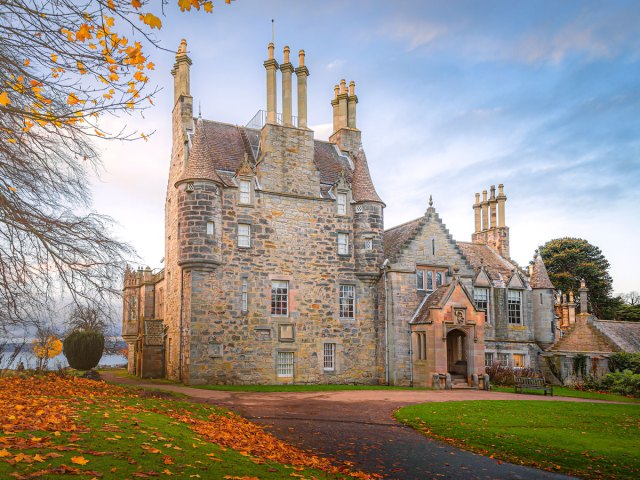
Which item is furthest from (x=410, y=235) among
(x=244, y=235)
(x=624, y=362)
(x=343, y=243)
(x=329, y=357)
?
(x=624, y=362)

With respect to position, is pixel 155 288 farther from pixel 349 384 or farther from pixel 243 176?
pixel 349 384

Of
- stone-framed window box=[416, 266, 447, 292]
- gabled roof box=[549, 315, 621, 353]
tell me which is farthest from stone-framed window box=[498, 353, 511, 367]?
stone-framed window box=[416, 266, 447, 292]

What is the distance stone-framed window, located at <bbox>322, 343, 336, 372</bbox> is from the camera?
32.9 metres

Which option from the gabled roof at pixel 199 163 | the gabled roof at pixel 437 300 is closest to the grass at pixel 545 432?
the gabled roof at pixel 437 300

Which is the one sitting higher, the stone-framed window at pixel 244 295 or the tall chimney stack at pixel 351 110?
the tall chimney stack at pixel 351 110

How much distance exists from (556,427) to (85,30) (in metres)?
16.3

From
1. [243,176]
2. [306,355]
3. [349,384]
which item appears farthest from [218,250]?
[349,384]

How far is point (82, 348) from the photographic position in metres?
31.8

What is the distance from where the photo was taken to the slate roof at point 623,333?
36.2 meters

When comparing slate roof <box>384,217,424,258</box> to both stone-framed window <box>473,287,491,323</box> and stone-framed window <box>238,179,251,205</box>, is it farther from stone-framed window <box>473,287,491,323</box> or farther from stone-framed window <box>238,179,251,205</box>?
stone-framed window <box>238,179,251,205</box>

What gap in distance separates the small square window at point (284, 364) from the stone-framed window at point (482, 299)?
14.0 metres

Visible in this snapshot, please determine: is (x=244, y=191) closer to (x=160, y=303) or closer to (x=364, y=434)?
(x=160, y=303)

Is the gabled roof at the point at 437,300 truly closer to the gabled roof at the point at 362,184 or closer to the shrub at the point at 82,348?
the gabled roof at the point at 362,184

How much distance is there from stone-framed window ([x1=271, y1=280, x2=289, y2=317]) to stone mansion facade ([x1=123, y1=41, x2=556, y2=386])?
0.06 meters
